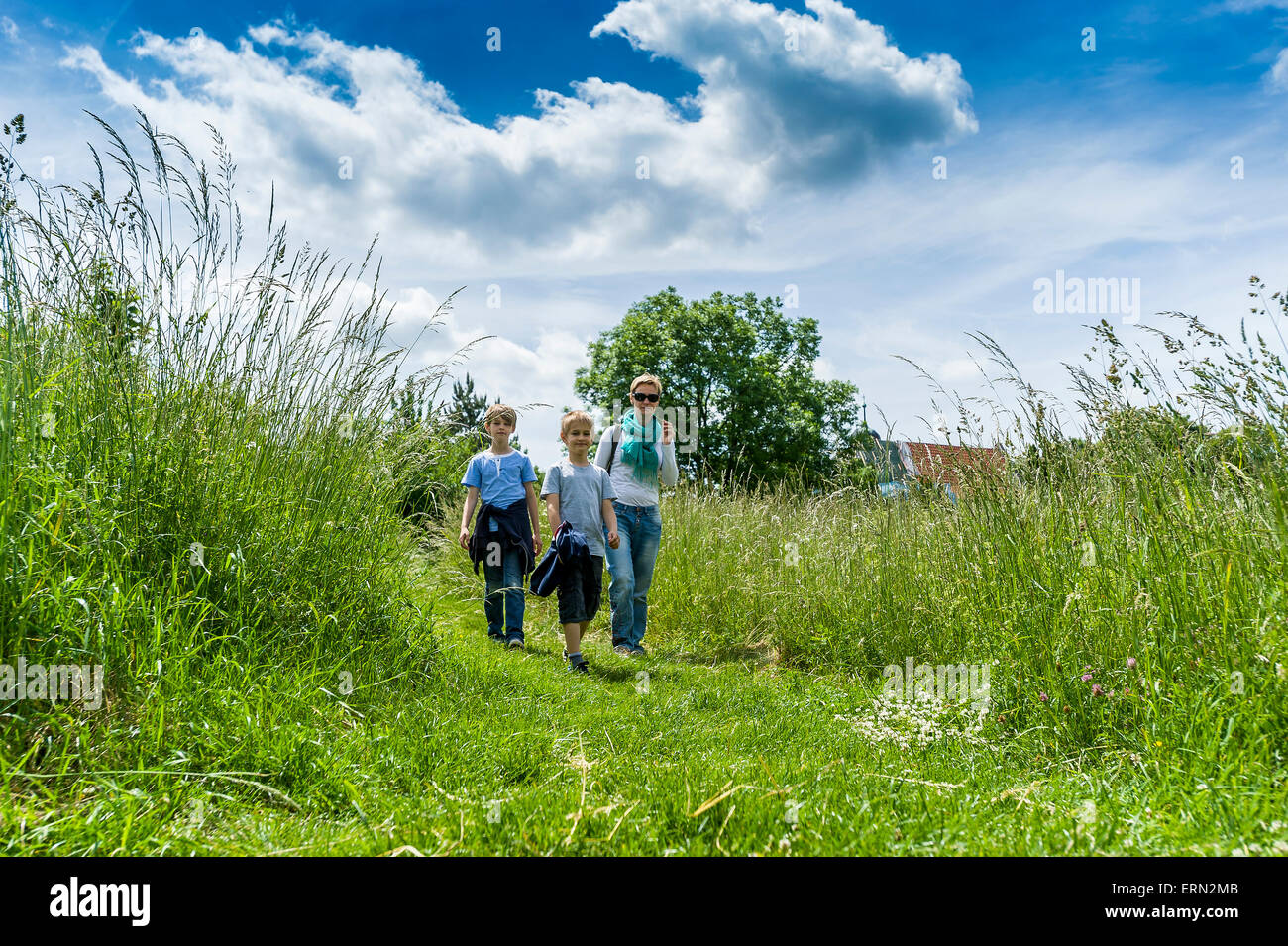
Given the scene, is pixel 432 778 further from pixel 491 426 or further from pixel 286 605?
pixel 491 426

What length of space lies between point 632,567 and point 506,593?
41.4 inches

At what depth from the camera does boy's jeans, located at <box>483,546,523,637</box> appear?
6078 millimetres

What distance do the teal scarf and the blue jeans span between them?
26 centimetres

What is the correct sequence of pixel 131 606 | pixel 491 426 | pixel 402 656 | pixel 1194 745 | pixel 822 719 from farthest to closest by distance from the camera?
pixel 491 426 → pixel 822 719 → pixel 402 656 → pixel 131 606 → pixel 1194 745

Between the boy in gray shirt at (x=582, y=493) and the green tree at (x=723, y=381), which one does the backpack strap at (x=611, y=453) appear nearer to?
the boy in gray shirt at (x=582, y=493)

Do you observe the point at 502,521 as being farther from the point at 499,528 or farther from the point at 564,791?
the point at 564,791

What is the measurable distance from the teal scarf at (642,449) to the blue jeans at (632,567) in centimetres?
26

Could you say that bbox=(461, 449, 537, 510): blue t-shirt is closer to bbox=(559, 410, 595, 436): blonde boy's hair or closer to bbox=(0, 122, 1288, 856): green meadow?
bbox=(559, 410, 595, 436): blonde boy's hair

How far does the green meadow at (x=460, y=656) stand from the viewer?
1.96 meters

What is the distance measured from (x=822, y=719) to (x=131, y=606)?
119 inches

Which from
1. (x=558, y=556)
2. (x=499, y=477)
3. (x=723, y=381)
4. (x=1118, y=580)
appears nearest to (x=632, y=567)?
(x=558, y=556)

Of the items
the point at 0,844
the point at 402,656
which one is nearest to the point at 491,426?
the point at 402,656

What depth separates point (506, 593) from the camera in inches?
242
